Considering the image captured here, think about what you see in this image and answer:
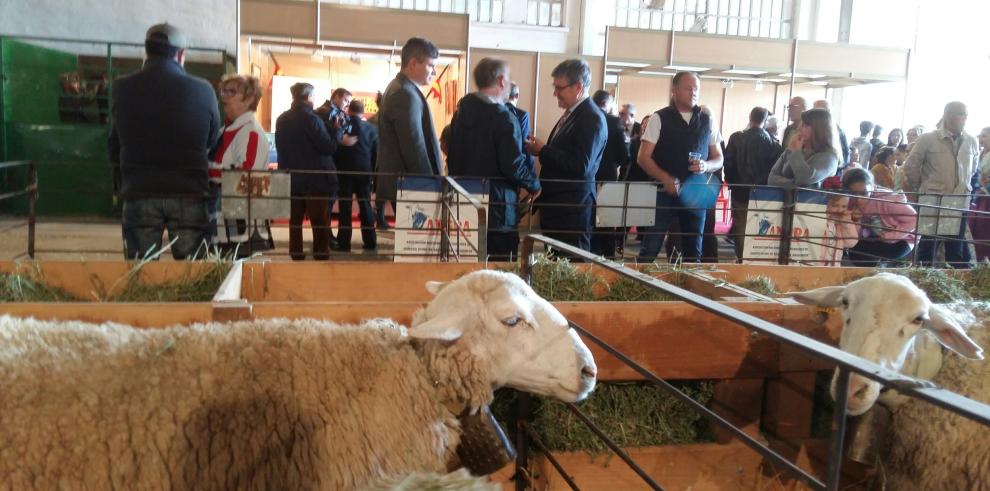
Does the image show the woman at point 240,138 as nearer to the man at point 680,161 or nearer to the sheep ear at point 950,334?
the man at point 680,161

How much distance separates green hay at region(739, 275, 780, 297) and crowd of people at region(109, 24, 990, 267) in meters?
0.68

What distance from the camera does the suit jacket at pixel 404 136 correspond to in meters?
4.44

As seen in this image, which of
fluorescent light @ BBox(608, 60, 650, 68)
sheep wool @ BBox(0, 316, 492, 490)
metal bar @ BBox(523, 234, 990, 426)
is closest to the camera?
metal bar @ BBox(523, 234, 990, 426)

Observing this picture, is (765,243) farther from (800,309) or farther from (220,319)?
(220,319)

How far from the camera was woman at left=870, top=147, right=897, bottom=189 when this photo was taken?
814 centimetres

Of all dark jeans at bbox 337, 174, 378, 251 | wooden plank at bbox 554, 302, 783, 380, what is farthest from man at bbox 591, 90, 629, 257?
wooden plank at bbox 554, 302, 783, 380

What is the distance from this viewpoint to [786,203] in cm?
505

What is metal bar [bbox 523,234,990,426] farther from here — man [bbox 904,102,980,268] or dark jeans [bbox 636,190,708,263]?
man [bbox 904,102,980,268]

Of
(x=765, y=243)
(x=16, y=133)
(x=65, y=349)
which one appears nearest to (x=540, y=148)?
(x=765, y=243)

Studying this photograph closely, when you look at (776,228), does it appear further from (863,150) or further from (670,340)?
(863,150)

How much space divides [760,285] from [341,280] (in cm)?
206

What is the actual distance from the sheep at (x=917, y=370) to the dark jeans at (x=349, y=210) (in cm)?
480

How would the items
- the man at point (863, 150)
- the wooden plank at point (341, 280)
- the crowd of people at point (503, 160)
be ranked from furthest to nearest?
the man at point (863, 150) < the crowd of people at point (503, 160) < the wooden plank at point (341, 280)

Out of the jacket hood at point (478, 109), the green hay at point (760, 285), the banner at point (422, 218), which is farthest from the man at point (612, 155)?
the green hay at point (760, 285)
